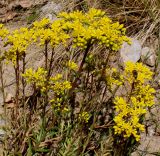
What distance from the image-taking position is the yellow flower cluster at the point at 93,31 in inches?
78.2

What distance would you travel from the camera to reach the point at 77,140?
2.64m

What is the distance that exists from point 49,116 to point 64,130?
22 cm

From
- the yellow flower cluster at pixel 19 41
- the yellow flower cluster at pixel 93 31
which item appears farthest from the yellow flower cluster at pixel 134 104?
the yellow flower cluster at pixel 19 41

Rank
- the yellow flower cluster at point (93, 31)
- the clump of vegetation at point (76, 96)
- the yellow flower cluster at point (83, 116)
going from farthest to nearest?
the yellow flower cluster at point (83, 116)
the clump of vegetation at point (76, 96)
the yellow flower cluster at point (93, 31)

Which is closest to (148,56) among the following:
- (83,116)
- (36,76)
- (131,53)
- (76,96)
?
(131,53)

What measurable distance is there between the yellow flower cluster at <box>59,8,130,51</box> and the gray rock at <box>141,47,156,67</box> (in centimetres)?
127

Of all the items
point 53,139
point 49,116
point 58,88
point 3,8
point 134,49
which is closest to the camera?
point 58,88

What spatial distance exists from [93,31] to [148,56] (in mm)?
1504

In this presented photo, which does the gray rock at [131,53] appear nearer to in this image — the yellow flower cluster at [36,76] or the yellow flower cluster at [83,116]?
the yellow flower cluster at [83,116]

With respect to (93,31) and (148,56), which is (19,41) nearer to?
(93,31)

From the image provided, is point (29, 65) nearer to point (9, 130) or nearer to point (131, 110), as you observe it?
point (9, 130)

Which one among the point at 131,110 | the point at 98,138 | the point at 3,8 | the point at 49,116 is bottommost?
the point at 98,138

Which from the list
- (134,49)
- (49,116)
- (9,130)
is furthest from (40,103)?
(134,49)

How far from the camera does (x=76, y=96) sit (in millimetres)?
3209
